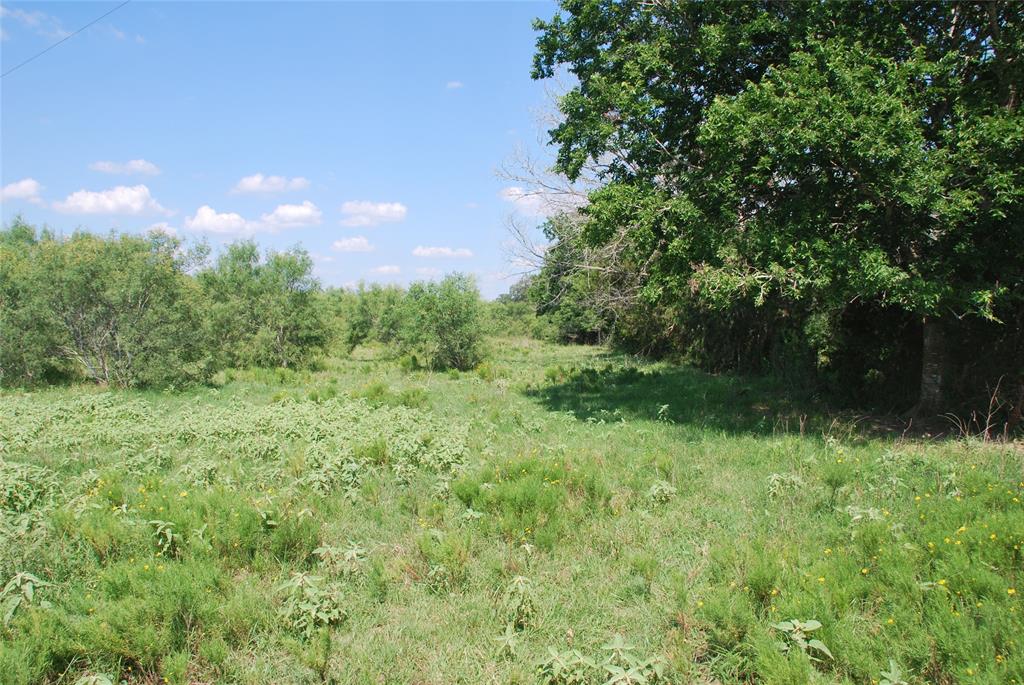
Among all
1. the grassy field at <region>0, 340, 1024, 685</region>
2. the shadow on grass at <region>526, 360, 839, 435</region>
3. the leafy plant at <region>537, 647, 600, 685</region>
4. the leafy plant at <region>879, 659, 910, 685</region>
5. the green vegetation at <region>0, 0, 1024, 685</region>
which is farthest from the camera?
the shadow on grass at <region>526, 360, 839, 435</region>

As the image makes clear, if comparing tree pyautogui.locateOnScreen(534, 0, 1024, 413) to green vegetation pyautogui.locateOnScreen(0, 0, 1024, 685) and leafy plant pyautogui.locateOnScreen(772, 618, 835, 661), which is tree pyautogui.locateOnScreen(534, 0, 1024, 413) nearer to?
green vegetation pyautogui.locateOnScreen(0, 0, 1024, 685)

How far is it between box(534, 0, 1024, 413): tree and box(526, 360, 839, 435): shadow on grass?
1617 millimetres

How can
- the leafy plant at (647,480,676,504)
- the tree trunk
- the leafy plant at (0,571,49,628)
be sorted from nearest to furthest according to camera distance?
the leafy plant at (0,571,49,628), the leafy plant at (647,480,676,504), the tree trunk

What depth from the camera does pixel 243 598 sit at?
418cm

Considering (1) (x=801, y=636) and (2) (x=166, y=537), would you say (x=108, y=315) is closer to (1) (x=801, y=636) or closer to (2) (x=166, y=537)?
(2) (x=166, y=537)

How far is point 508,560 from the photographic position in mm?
4867

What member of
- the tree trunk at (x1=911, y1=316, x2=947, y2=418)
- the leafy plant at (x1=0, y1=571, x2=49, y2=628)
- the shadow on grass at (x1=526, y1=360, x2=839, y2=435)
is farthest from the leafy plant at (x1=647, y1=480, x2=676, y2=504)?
the tree trunk at (x1=911, y1=316, x2=947, y2=418)

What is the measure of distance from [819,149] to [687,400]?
5.73 meters

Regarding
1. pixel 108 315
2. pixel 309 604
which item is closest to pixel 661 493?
pixel 309 604

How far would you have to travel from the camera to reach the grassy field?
11.7ft

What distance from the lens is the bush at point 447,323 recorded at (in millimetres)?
20094

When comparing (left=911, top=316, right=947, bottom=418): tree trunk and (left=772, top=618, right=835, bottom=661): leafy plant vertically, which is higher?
(left=911, top=316, right=947, bottom=418): tree trunk

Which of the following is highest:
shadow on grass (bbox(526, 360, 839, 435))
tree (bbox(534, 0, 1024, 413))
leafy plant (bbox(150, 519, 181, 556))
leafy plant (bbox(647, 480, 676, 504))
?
tree (bbox(534, 0, 1024, 413))

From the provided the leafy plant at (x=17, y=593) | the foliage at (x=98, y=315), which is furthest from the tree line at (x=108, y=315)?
the leafy plant at (x=17, y=593)
